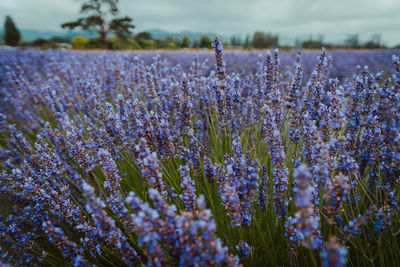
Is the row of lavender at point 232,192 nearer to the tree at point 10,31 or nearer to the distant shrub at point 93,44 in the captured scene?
the distant shrub at point 93,44

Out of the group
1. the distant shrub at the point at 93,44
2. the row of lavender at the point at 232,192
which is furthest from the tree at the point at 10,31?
the row of lavender at the point at 232,192

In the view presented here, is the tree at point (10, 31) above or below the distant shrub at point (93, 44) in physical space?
above

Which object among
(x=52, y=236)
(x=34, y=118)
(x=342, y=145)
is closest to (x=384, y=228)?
(x=342, y=145)

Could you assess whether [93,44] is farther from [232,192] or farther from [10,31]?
[232,192]

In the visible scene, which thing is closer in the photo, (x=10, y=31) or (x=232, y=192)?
(x=232, y=192)

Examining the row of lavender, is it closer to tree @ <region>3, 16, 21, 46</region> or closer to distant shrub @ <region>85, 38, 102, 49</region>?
distant shrub @ <region>85, 38, 102, 49</region>

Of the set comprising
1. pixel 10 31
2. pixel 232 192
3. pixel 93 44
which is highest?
pixel 10 31

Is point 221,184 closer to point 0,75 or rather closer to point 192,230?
point 192,230

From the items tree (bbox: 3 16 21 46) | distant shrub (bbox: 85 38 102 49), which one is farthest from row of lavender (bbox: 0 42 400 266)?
tree (bbox: 3 16 21 46)

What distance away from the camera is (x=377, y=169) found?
1703 millimetres

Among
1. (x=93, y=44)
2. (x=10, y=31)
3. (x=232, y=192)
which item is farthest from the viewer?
(x=10, y=31)

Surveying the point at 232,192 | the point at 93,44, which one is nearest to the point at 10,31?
the point at 93,44

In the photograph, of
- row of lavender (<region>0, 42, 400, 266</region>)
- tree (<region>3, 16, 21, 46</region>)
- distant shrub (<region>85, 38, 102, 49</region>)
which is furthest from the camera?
tree (<region>3, 16, 21, 46</region>)

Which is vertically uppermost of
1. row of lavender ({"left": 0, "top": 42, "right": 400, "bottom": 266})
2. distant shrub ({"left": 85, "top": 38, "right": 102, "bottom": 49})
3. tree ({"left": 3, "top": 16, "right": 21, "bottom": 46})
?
tree ({"left": 3, "top": 16, "right": 21, "bottom": 46})
